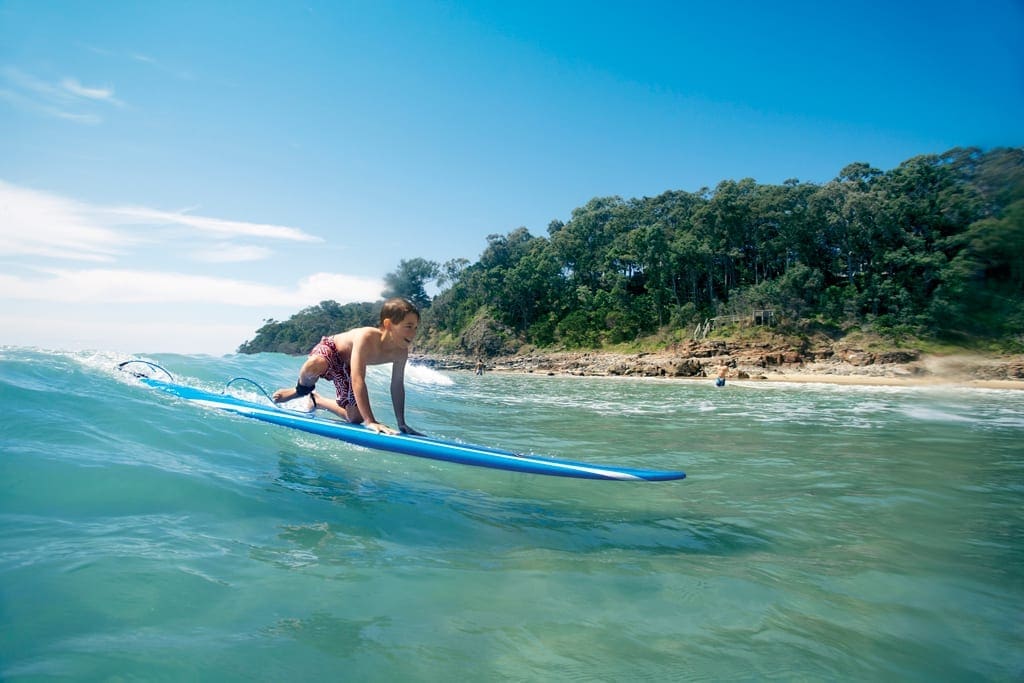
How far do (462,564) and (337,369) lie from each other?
326 cm

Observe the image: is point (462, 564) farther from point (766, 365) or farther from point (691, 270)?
point (691, 270)

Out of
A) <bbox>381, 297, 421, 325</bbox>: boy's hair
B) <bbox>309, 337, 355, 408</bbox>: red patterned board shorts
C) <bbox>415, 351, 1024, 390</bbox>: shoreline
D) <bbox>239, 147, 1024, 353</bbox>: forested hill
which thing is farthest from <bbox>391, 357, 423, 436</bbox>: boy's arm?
<bbox>415, 351, 1024, 390</bbox>: shoreline

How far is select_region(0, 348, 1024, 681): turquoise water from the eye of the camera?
6.17ft

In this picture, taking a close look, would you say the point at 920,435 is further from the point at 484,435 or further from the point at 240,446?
the point at 240,446

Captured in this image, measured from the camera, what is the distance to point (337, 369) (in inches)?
214

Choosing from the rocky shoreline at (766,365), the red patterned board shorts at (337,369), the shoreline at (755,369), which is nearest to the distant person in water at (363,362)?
the red patterned board shorts at (337,369)

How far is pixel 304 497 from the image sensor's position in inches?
146

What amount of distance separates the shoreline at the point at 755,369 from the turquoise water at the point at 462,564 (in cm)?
1396

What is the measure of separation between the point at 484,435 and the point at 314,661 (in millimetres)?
5836

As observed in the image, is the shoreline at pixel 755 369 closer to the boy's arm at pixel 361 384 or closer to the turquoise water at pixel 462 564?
the turquoise water at pixel 462 564

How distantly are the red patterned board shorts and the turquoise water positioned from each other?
63 cm

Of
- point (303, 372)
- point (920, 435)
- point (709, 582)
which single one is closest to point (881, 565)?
point (709, 582)

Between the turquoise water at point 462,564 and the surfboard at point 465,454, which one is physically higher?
the surfboard at point 465,454

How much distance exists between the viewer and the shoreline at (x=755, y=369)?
20.7 m
